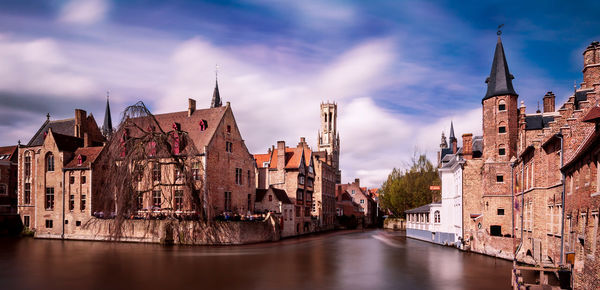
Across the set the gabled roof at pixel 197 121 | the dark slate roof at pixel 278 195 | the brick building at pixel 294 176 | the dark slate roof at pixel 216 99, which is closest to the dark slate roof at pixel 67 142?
the gabled roof at pixel 197 121

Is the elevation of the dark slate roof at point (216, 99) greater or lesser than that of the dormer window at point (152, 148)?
greater

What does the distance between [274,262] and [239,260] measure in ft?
7.52

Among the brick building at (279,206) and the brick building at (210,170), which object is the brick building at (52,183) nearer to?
the brick building at (210,170)

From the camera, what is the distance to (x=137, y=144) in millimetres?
31547

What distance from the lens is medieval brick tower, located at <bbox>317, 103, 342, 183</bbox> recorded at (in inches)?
4919

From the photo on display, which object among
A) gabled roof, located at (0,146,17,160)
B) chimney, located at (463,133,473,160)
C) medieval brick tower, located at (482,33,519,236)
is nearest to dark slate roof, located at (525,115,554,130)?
medieval brick tower, located at (482,33,519,236)

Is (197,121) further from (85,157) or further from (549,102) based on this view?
(549,102)

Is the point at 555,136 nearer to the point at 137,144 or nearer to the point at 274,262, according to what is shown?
the point at 274,262

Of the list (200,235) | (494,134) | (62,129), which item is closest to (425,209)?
(494,134)

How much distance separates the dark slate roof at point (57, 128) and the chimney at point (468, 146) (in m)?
45.5

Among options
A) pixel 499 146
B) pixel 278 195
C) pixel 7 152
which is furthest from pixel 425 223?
pixel 7 152

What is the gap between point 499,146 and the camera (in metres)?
31.1

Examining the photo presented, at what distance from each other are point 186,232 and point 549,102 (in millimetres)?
31844

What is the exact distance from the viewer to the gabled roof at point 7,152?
53.7 metres
